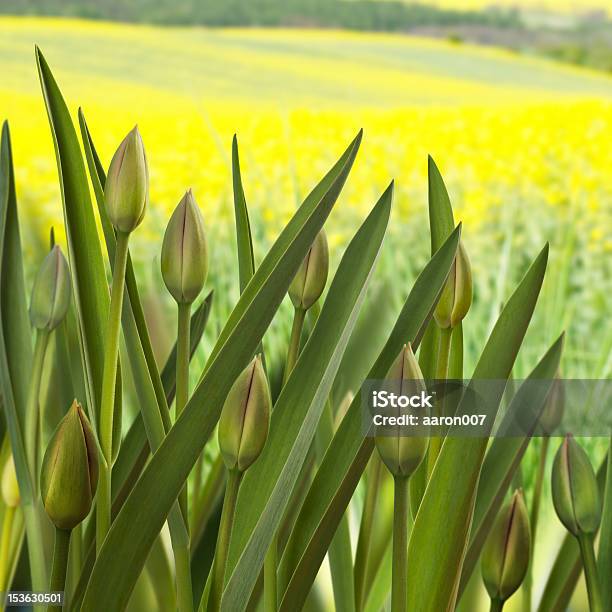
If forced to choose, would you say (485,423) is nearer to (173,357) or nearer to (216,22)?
(173,357)

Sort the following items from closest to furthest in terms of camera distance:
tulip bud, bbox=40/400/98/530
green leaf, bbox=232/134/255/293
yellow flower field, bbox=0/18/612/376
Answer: tulip bud, bbox=40/400/98/530 → green leaf, bbox=232/134/255/293 → yellow flower field, bbox=0/18/612/376

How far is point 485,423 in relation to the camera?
333mm

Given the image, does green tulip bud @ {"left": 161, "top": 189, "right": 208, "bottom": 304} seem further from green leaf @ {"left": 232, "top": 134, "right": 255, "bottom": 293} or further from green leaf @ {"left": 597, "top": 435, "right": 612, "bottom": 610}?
green leaf @ {"left": 597, "top": 435, "right": 612, "bottom": 610}

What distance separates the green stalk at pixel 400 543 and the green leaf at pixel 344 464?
0.7 inches

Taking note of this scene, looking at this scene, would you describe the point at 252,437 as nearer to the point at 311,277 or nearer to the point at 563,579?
the point at 311,277

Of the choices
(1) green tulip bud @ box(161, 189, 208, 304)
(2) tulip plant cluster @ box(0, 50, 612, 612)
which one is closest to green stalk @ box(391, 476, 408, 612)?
(2) tulip plant cluster @ box(0, 50, 612, 612)

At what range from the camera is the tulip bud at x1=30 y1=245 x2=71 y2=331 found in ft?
1.22

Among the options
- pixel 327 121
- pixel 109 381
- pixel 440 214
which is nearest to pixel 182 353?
pixel 109 381

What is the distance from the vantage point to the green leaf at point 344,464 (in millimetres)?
305

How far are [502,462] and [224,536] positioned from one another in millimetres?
150

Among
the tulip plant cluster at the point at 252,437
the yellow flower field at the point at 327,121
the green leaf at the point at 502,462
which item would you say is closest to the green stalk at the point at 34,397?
the tulip plant cluster at the point at 252,437

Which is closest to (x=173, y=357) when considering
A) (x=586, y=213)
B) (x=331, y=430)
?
(x=331, y=430)

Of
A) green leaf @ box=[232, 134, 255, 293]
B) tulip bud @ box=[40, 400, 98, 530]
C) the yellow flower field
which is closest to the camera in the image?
tulip bud @ box=[40, 400, 98, 530]

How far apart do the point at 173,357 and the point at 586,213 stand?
62cm
